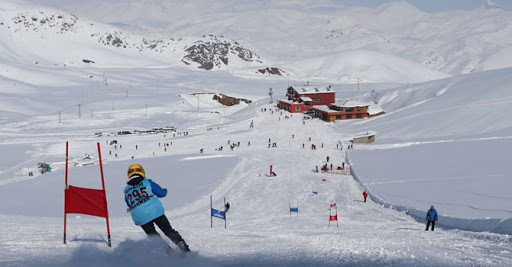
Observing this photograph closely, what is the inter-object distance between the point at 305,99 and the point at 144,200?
75289 millimetres

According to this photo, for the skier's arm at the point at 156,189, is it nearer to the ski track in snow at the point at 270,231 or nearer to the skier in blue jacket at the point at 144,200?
the skier in blue jacket at the point at 144,200

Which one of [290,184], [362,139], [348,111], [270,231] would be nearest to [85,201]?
[270,231]

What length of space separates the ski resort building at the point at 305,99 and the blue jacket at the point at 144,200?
73.2m

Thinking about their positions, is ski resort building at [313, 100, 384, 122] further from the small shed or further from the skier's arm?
the skier's arm

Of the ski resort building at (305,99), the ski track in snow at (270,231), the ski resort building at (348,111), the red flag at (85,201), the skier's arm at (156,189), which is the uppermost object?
the ski resort building at (305,99)

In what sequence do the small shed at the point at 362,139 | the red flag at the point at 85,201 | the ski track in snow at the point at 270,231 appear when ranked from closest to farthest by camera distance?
the ski track in snow at the point at 270,231 → the red flag at the point at 85,201 → the small shed at the point at 362,139

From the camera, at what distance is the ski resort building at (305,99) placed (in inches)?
3162

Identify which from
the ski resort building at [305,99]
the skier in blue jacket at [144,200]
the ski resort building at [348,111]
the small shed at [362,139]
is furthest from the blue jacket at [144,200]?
the ski resort building at [305,99]

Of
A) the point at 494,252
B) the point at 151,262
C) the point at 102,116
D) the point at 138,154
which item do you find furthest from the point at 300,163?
the point at 102,116

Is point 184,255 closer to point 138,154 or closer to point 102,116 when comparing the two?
point 138,154

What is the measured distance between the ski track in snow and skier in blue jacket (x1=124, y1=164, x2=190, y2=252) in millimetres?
395

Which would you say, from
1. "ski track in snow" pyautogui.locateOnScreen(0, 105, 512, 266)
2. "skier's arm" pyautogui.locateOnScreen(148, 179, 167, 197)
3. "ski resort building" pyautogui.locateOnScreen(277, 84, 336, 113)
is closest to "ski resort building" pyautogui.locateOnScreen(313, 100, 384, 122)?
"ski resort building" pyautogui.locateOnScreen(277, 84, 336, 113)

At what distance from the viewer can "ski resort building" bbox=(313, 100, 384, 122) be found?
68625mm

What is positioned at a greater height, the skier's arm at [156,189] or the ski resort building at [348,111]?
the ski resort building at [348,111]
